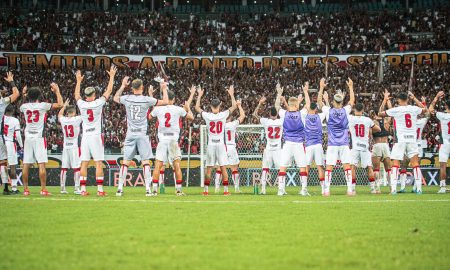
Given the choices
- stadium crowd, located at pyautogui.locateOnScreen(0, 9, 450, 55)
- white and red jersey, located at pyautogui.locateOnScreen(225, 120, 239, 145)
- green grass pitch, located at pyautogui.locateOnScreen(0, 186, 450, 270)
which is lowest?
green grass pitch, located at pyautogui.locateOnScreen(0, 186, 450, 270)

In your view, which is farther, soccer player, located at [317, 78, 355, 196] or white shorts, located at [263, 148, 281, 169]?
white shorts, located at [263, 148, 281, 169]

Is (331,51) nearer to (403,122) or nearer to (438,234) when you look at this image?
(403,122)

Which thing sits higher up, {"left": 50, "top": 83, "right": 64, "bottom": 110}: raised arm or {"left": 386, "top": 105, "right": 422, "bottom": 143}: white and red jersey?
{"left": 50, "top": 83, "right": 64, "bottom": 110}: raised arm

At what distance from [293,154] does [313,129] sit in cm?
113

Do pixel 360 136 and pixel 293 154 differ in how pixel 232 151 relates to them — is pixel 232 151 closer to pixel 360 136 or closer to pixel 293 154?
pixel 293 154

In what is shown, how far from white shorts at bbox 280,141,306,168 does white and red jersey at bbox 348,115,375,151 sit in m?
1.90

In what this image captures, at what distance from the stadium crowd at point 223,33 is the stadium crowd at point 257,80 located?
3919 mm

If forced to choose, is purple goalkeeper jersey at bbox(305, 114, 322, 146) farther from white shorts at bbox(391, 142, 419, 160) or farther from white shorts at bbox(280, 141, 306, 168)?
white shorts at bbox(391, 142, 419, 160)

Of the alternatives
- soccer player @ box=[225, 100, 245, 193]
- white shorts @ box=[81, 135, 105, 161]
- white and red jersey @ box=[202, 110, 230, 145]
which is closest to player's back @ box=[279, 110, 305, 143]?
white and red jersey @ box=[202, 110, 230, 145]

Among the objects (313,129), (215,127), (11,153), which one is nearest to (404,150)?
(313,129)

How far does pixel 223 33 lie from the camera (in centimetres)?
5716

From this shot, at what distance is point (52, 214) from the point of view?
1081cm

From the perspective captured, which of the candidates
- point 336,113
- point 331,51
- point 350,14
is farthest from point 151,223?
point 350,14

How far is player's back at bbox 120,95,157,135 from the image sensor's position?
16.3 metres
